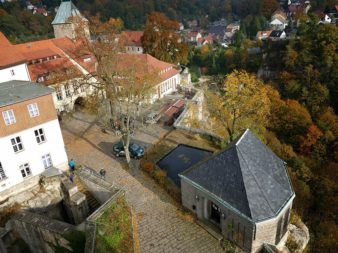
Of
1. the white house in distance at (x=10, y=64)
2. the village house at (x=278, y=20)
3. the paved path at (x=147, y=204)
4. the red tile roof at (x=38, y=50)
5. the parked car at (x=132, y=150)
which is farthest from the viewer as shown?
the village house at (x=278, y=20)

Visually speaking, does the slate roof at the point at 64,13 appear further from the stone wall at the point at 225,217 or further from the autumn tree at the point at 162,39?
the stone wall at the point at 225,217

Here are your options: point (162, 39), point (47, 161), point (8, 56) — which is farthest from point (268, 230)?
point (162, 39)

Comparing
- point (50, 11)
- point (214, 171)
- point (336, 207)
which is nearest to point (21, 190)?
point (214, 171)

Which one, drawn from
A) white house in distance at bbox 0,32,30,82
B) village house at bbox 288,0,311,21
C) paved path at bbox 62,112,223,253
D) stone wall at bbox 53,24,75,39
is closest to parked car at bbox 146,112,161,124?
paved path at bbox 62,112,223,253

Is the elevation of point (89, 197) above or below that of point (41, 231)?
below

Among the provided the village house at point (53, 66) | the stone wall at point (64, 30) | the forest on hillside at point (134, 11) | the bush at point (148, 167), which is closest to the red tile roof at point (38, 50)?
the village house at point (53, 66)

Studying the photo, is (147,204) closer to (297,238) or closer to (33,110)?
(297,238)
